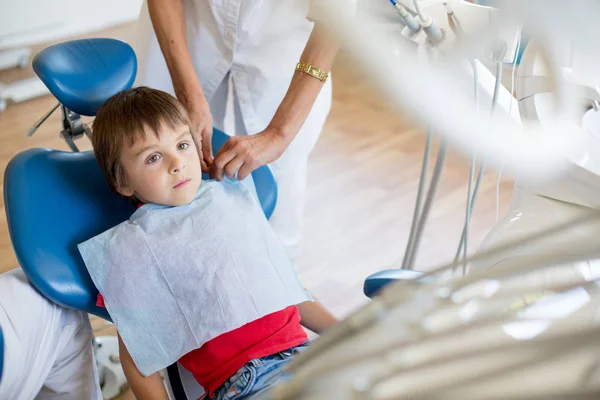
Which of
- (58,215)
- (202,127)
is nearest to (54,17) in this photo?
(202,127)

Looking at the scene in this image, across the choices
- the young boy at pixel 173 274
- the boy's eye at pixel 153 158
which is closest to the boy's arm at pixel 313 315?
the young boy at pixel 173 274

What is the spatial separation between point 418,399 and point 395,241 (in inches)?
73.5

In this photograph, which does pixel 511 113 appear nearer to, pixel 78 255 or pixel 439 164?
pixel 439 164

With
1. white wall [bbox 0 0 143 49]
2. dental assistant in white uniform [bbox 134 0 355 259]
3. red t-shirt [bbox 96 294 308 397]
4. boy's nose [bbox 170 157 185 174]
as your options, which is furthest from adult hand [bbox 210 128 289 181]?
white wall [bbox 0 0 143 49]

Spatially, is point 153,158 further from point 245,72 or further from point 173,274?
point 245,72

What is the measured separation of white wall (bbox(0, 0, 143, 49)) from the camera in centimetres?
311

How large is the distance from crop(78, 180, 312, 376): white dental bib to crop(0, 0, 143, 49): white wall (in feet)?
8.41

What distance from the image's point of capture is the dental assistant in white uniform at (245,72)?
1.17 meters

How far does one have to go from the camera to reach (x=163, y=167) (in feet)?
3.31

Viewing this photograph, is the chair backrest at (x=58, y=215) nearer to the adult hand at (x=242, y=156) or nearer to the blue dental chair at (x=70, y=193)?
the blue dental chair at (x=70, y=193)

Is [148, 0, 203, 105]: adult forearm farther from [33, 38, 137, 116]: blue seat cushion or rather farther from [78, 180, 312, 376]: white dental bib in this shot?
[78, 180, 312, 376]: white dental bib

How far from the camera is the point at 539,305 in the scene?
253 millimetres

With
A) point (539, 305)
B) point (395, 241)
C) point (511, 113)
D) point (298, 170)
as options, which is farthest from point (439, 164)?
point (395, 241)

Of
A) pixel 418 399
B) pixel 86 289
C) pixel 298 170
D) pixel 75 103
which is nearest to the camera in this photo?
pixel 418 399
